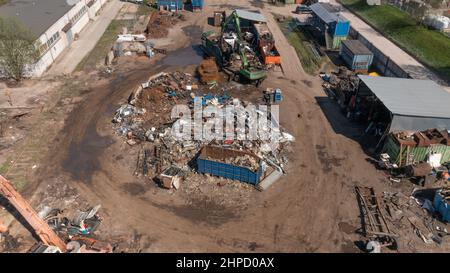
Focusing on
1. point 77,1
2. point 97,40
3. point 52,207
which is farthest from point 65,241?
point 77,1

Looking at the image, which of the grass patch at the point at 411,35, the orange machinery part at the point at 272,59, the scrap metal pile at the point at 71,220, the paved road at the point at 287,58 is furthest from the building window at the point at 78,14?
the grass patch at the point at 411,35

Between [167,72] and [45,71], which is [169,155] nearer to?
[167,72]

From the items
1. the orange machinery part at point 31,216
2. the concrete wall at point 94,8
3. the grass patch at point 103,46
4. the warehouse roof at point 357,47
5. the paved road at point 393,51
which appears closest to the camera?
the orange machinery part at point 31,216

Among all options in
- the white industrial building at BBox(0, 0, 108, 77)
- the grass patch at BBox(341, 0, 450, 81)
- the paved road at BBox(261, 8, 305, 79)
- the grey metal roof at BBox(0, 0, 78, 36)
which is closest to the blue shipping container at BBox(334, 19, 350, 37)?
the paved road at BBox(261, 8, 305, 79)

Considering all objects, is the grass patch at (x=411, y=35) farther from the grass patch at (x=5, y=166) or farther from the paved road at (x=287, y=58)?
the grass patch at (x=5, y=166)

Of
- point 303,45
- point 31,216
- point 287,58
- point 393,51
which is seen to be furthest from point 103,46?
point 393,51

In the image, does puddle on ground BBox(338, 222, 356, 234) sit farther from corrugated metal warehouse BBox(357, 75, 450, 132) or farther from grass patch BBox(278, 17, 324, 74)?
grass patch BBox(278, 17, 324, 74)
